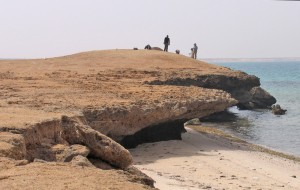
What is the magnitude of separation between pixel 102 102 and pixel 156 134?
4.03m

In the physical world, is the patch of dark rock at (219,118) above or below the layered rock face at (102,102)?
below

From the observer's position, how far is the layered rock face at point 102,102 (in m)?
8.59

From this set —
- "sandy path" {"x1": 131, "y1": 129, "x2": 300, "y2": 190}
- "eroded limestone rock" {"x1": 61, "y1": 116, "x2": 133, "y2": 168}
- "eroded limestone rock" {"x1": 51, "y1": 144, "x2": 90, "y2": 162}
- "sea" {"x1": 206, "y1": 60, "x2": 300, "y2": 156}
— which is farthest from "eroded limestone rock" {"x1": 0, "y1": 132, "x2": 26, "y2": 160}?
"sea" {"x1": 206, "y1": 60, "x2": 300, "y2": 156}

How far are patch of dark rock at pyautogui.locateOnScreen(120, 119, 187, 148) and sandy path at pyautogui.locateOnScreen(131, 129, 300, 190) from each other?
338 mm

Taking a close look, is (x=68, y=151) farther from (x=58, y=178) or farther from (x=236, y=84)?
(x=236, y=84)

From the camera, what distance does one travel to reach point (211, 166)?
15625mm

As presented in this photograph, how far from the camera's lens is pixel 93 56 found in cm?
3180

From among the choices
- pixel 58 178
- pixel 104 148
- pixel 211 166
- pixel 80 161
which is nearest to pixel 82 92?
pixel 211 166

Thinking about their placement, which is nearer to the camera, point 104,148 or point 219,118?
point 104,148

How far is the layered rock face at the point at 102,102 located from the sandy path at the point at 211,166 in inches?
41.8

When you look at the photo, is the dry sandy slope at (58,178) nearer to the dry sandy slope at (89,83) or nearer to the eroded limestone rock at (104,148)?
the eroded limestone rock at (104,148)

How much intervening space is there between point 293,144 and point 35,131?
18761 mm

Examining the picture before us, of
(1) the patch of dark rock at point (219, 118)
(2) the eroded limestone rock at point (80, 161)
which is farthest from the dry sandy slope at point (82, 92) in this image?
(1) the patch of dark rock at point (219, 118)

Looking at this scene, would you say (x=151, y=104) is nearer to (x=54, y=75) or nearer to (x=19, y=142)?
(x=54, y=75)
